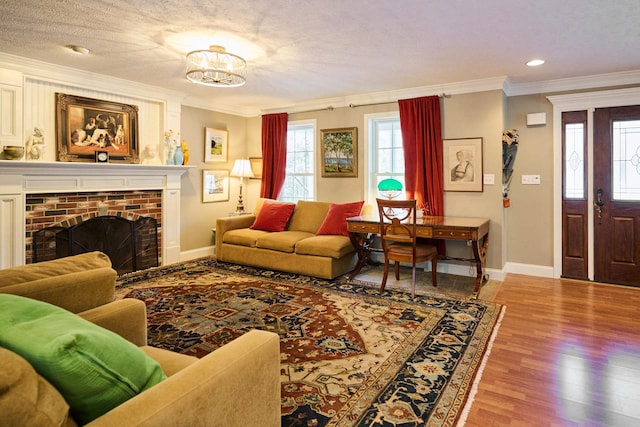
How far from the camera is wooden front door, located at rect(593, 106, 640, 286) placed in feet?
14.1

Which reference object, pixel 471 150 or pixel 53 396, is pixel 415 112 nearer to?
pixel 471 150

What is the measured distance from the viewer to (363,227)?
14.5 feet

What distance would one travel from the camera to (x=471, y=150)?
4.69 meters

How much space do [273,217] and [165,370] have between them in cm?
390

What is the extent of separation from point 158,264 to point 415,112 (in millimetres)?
4066

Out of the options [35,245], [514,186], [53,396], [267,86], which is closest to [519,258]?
[514,186]

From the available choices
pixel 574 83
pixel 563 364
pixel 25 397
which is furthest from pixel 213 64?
pixel 574 83

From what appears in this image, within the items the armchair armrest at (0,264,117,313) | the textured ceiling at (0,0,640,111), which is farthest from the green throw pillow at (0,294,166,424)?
the textured ceiling at (0,0,640,111)

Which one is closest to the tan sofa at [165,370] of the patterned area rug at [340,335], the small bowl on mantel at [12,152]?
the patterned area rug at [340,335]

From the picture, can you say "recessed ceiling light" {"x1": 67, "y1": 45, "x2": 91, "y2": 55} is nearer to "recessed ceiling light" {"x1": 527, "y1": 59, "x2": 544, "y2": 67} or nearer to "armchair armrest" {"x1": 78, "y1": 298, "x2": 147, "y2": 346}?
"armchair armrest" {"x1": 78, "y1": 298, "x2": 147, "y2": 346}

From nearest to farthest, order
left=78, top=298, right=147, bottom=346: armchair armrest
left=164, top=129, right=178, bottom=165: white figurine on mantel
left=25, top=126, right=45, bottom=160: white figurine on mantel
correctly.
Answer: left=78, top=298, right=147, bottom=346: armchair armrest
left=25, top=126, right=45, bottom=160: white figurine on mantel
left=164, top=129, right=178, bottom=165: white figurine on mantel

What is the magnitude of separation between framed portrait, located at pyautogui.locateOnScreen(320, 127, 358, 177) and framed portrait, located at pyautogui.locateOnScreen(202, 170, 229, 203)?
1.74m

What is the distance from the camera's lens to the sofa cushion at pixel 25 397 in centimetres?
75

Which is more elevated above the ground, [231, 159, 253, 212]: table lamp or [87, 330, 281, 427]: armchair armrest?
[231, 159, 253, 212]: table lamp
